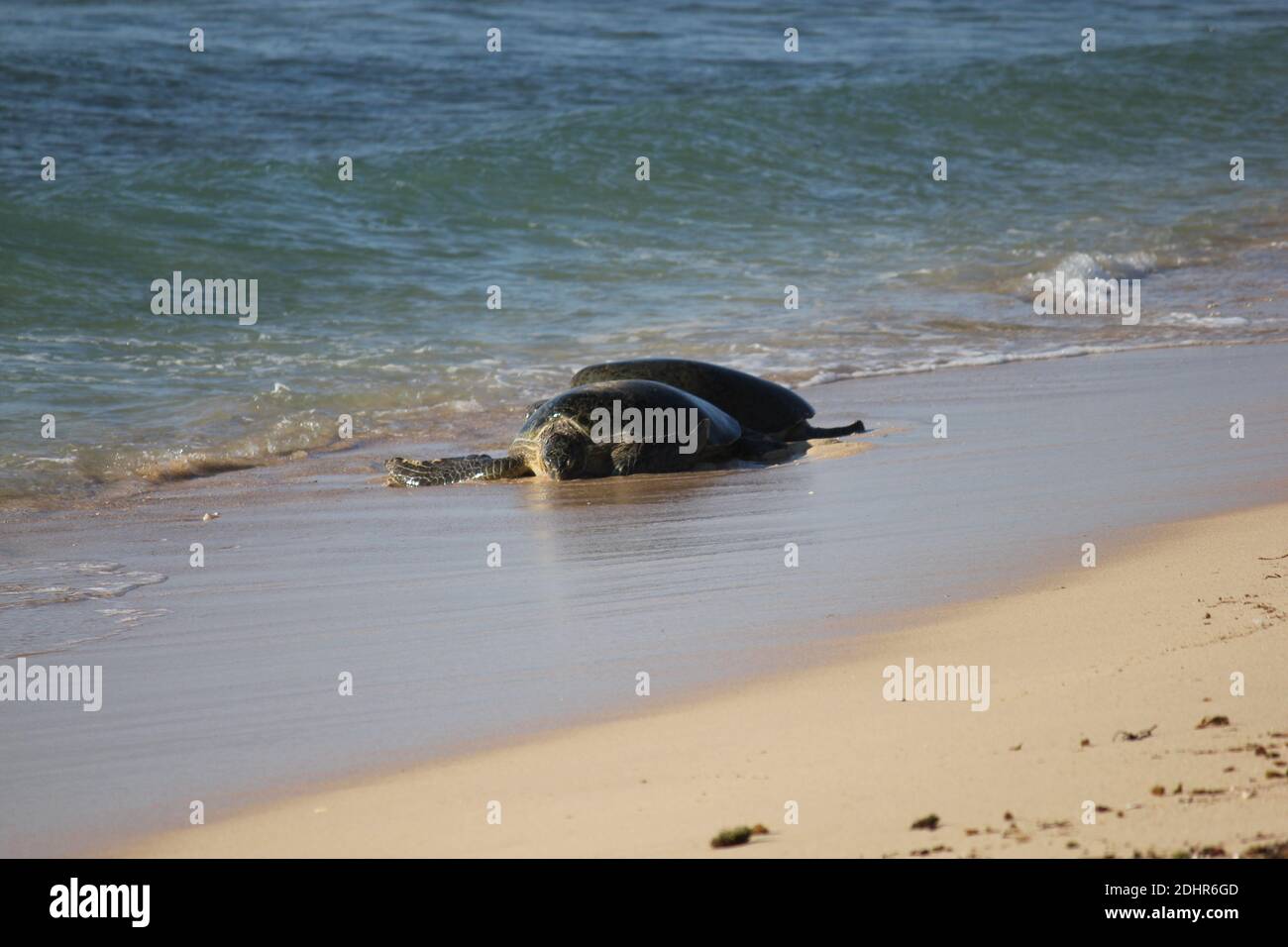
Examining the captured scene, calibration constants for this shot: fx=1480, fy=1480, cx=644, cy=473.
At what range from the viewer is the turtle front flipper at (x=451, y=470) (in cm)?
756

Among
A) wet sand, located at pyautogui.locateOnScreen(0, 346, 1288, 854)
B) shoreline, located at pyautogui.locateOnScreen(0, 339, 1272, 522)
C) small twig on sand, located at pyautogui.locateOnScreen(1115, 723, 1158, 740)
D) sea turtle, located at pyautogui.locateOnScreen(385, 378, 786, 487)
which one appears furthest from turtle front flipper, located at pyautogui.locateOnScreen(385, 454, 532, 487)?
small twig on sand, located at pyautogui.locateOnScreen(1115, 723, 1158, 740)

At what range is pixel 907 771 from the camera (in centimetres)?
319

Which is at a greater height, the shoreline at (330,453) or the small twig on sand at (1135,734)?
the shoreline at (330,453)

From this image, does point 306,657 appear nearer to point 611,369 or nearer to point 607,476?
point 607,476

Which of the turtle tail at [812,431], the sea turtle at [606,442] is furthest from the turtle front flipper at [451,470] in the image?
the turtle tail at [812,431]

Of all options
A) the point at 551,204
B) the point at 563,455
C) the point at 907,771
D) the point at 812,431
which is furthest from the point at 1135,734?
the point at 551,204

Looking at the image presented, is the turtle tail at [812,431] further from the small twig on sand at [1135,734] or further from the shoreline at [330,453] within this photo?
the small twig on sand at [1135,734]

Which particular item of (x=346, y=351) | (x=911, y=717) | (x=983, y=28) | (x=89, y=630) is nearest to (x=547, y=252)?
(x=346, y=351)

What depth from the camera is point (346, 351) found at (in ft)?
35.8

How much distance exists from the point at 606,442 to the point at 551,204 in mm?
9014

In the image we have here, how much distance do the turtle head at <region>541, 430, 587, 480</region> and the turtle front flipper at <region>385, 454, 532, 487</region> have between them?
0.51ft

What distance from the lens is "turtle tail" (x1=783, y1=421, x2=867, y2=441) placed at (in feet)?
27.6

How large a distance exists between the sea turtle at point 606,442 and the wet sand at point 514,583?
153 mm

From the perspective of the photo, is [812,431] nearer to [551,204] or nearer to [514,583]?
[514,583]
